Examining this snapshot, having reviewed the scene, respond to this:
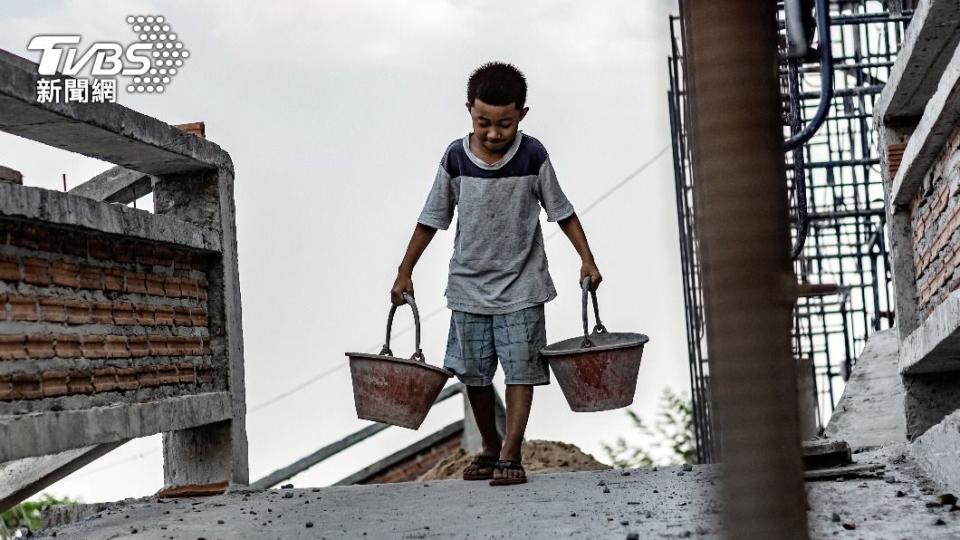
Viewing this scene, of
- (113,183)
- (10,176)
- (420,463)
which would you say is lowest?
(420,463)

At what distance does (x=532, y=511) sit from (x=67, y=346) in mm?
2433

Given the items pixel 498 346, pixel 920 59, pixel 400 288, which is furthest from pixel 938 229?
pixel 400 288

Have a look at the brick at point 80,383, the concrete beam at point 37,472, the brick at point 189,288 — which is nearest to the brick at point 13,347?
the brick at point 80,383

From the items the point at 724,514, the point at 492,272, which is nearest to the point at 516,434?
the point at 492,272

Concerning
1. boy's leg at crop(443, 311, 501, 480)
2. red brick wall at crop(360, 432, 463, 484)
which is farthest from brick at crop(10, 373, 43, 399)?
red brick wall at crop(360, 432, 463, 484)

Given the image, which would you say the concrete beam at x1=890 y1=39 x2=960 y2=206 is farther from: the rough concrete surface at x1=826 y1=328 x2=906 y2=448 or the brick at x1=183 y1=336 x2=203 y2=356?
the brick at x1=183 y1=336 x2=203 y2=356

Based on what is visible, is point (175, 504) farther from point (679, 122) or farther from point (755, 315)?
point (755, 315)

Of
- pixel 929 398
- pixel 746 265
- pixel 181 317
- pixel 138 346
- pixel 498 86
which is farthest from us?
pixel 181 317

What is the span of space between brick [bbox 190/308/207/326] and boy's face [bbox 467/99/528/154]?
227cm

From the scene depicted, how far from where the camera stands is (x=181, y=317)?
711 centimetres

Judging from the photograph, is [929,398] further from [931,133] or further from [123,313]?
[123,313]

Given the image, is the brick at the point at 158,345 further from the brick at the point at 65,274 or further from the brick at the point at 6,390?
the brick at the point at 6,390

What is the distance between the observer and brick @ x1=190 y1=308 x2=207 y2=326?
723 cm

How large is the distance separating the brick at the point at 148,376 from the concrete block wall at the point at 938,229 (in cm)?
399
